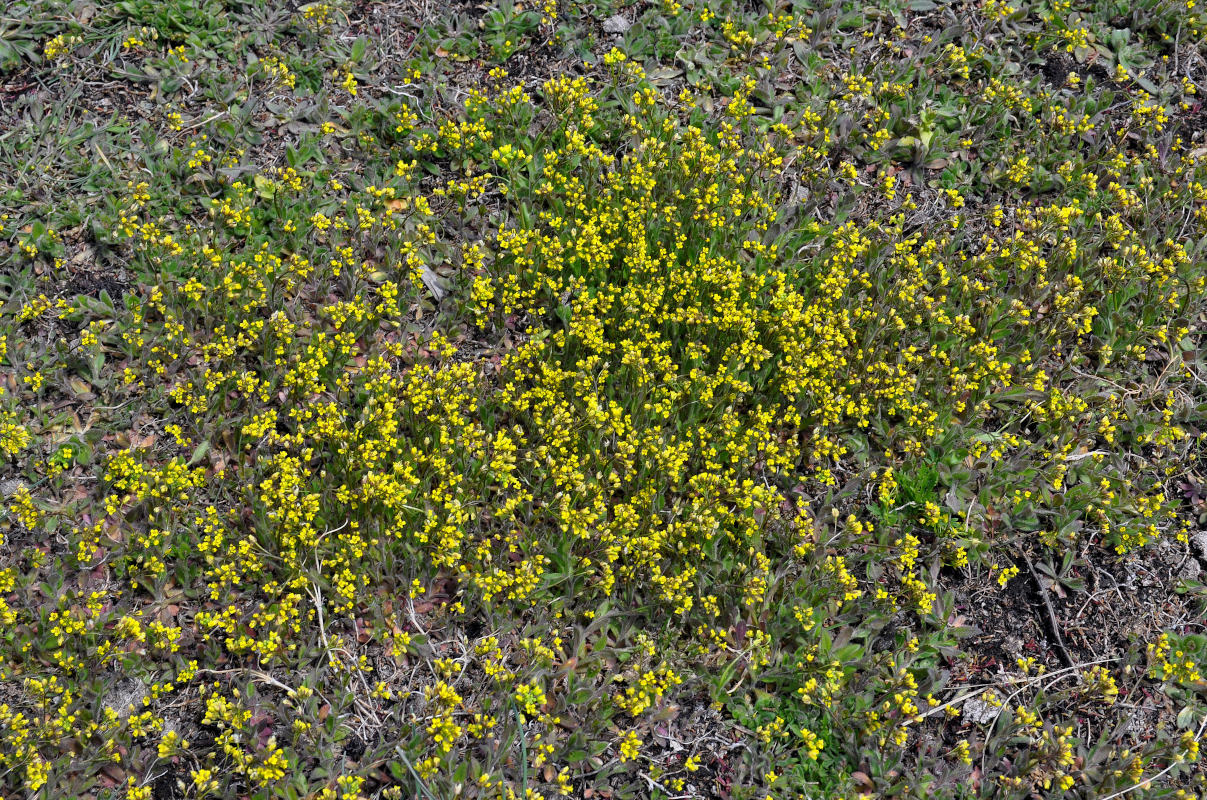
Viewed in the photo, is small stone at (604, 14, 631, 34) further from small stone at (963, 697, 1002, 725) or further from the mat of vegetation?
small stone at (963, 697, 1002, 725)

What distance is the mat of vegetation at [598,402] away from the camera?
187 inches

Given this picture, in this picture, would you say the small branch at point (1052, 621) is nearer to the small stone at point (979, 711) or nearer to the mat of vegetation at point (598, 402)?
the mat of vegetation at point (598, 402)

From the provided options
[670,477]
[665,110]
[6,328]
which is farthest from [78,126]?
[670,477]

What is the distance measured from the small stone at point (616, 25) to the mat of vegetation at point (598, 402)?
0.04 metres

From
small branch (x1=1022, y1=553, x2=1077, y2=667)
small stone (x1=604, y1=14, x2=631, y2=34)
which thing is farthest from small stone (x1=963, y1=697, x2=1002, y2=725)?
small stone (x1=604, y1=14, x2=631, y2=34)

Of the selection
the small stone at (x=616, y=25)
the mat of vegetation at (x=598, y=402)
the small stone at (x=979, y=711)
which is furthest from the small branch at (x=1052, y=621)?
the small stone at (x=616, y=25)

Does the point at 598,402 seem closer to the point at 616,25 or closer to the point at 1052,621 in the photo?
the point at 1052,621

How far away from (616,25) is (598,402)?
340 cm

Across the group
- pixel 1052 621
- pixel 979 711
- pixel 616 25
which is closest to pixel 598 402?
pixel 979 711

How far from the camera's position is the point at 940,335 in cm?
605

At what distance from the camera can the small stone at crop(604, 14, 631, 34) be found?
7336 mm

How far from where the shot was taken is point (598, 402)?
5.59 meters

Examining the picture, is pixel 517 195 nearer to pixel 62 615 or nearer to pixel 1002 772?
pixel 62 615

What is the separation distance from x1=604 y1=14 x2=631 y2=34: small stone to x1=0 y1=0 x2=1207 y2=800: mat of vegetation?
4 cm
